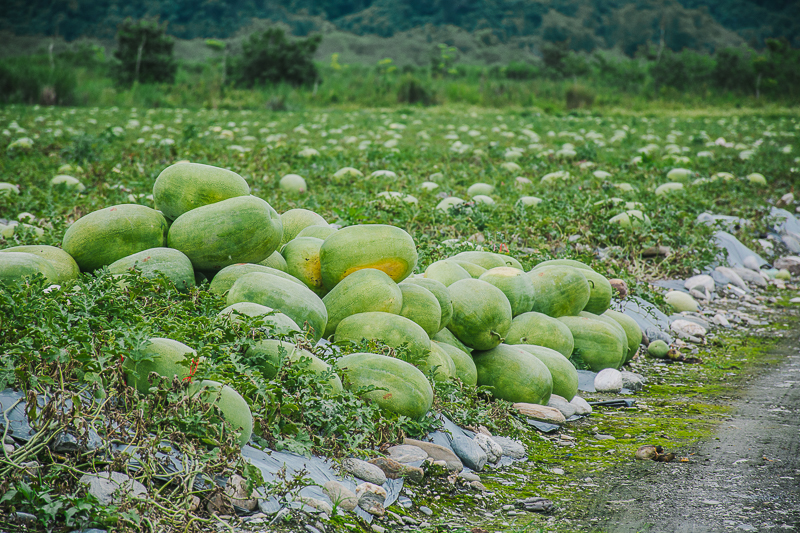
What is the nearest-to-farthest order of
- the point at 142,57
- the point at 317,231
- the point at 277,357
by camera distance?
the point at 277,357 → the point at 317,231 → the point at 142,57

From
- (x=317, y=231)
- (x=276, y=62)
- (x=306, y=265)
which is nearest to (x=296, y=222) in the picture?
(x=317, y=231)

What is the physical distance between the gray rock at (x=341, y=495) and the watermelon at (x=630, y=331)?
241 cm

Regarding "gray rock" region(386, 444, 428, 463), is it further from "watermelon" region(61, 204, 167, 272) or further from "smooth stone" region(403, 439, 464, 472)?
"watermelon" region(61, 204, 167, 272)

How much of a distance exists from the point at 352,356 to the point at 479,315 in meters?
0.77

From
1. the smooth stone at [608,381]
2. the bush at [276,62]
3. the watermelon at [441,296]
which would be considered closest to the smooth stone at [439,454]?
the watermelon at [441,296]

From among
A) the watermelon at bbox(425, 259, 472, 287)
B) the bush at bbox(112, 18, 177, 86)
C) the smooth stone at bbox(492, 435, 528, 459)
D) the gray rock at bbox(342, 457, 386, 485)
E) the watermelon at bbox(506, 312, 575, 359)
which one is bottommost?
the smooth stone at bbox(492, 435, 528, 459)

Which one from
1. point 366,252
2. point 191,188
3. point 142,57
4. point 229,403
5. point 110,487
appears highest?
point 142,57

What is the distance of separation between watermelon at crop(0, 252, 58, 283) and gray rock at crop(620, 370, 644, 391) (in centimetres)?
277

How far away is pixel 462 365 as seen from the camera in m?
3.00

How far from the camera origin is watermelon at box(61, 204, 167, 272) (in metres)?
3.04

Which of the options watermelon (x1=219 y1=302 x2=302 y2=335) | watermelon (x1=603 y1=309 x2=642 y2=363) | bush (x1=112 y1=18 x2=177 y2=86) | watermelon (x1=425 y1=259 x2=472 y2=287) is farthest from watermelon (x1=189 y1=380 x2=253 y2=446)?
bush (x1=112 y1=18 x2=177 y2=86)

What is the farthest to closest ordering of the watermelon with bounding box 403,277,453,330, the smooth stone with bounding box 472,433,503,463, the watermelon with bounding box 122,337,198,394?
the watermelon with bounding box 403,277,453,330 → the smooth stone with bounding box 472,433,503,463 → the watermelon with bounding box 122,337,198,394

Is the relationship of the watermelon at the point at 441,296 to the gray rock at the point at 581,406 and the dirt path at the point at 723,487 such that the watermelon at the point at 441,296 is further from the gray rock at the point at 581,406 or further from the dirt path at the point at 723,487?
the dirt path at the point at 723,487

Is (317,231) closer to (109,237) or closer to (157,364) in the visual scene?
(109,237)
